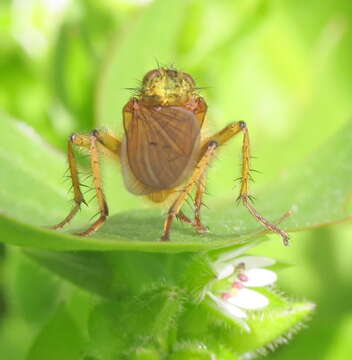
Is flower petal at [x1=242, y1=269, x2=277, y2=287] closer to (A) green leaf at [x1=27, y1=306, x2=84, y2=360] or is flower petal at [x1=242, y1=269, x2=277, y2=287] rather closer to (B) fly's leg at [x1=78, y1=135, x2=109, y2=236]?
(B) fly's leg at [x1=78, y1=135, x2=109, y2=236]

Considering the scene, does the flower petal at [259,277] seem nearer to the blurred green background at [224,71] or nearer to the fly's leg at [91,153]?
the fly's leg at [91,153]

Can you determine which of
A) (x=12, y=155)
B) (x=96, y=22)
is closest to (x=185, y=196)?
(x=12, y=155)

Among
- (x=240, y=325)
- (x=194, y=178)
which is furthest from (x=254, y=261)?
Answer: (x=194, y=178)

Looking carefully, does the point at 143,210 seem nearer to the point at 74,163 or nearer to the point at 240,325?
the point at 74,163

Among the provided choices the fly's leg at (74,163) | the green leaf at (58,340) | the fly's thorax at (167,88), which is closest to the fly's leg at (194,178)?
the fly's thorax at (167,88)

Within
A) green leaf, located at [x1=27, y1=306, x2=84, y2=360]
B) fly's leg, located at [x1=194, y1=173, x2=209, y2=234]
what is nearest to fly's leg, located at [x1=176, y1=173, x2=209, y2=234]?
fly's leg, located at [x1=194, y1=173, x2=209, y2=234]

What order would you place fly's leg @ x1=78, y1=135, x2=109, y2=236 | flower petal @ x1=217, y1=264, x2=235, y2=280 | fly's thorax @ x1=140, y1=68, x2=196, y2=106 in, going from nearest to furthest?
flower petal @ x1=217, y1=264, x2=235, y2=280, fly's leg @ x1=78, y1=135, x2=109, y2=236, fly's thorax @ x1=140, y1=68, x2=196, y2=106

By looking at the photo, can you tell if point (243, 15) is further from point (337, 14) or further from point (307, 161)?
point (307, 161)
